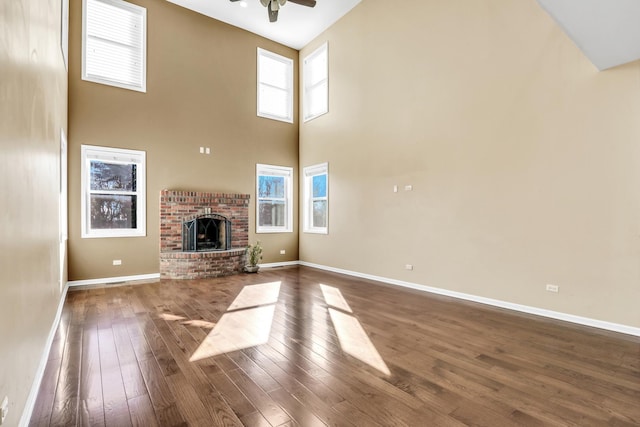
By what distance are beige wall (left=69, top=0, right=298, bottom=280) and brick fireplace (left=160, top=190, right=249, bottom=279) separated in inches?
7.5

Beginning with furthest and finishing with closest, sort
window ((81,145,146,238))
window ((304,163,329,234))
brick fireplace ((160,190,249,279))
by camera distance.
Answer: window ((304,163,329,234)), brick fireplace ((160,190,249,279)), window ((81,145,146,238))

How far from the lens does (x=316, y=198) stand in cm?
720

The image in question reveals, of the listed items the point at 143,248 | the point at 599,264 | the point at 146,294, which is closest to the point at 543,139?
the point at 599,264

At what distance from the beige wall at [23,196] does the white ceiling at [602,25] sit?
137 inches

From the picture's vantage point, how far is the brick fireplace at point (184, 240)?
18.9 feet

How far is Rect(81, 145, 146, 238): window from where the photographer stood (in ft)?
17.2

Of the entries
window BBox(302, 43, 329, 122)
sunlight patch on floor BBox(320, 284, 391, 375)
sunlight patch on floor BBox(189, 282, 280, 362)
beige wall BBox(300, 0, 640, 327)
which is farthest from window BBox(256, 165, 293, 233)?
sunlight patch on floor BBox(320, 284, 391, 375)

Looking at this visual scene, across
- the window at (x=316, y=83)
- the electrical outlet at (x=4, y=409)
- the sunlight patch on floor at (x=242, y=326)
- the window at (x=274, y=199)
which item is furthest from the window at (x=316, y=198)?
the electrical outlet at (x=4, y=409)

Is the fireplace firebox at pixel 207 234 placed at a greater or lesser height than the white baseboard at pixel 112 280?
greater

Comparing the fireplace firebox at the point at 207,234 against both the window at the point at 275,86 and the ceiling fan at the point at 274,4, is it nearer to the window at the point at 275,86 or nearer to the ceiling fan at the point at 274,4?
the window at the point at 275,86

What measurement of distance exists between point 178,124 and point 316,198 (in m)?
3.17

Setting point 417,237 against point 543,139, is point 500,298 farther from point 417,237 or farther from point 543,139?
point 543,139

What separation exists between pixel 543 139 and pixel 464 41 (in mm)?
1802

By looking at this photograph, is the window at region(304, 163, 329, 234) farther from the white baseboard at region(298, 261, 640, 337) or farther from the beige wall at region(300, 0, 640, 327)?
the white baseboard at region(298, 261, 640, 337)
